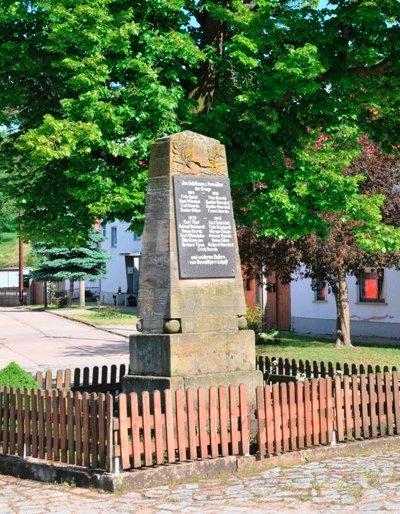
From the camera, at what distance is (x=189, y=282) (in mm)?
10406

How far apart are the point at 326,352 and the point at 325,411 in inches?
582

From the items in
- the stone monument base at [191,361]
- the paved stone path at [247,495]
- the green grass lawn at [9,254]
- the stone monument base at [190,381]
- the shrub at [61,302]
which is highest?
the green grass lawn at [9,254]

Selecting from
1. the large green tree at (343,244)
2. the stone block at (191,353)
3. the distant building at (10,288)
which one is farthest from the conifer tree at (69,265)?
the stone block at (191,353)

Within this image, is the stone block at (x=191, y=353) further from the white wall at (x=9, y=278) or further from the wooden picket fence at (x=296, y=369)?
the white wall at (x=9, y=278)

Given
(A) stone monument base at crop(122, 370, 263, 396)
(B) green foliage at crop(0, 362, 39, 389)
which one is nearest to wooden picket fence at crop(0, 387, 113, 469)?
(B) green foliage at crop(0, 362, 39, 389)

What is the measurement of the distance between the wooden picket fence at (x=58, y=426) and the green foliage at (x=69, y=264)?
46720 mm

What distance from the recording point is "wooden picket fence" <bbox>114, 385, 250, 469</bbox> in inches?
329

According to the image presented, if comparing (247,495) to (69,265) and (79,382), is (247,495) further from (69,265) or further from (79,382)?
(69,265)

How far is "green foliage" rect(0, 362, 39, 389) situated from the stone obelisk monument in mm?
1322

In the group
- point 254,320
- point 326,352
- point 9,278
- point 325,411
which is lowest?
point 326,352

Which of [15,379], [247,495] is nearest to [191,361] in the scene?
[15,379]

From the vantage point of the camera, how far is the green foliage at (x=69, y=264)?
5628 centimetres

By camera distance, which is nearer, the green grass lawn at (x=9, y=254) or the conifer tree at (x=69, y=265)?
the conifer tree at (x=69, y=265)

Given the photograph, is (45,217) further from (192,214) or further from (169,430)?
(169,430)
